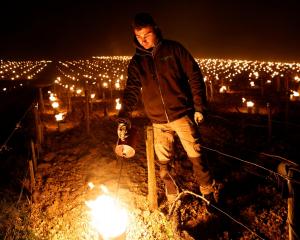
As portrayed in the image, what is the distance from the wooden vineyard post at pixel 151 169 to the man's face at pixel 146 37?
105 centimetres

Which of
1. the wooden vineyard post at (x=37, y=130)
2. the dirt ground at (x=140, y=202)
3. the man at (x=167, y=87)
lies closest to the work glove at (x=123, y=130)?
the man at (x=167, y=87)

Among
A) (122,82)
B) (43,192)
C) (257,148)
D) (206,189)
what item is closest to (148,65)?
(206,189)

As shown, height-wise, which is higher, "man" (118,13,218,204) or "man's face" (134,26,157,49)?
"man's face" (134,26,157,49)

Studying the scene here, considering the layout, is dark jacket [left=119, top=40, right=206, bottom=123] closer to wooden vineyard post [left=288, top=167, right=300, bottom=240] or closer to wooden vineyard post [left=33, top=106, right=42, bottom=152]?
wooden vineyard post [left=288, top=167, right=300, bottom=240]

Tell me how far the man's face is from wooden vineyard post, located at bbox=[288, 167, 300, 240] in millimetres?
2154

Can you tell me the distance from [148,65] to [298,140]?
19.5 ft

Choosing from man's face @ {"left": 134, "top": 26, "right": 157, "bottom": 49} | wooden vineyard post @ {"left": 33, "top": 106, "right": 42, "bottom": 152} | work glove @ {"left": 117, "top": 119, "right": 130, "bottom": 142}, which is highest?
man's face @ {"left": 134, "top": 26, "right": 157, "bottom": 49}

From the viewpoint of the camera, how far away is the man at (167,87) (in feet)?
12.5

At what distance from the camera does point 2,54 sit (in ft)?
284

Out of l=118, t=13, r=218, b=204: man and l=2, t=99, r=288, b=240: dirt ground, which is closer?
l=118, t=13, r=218, b=204: man

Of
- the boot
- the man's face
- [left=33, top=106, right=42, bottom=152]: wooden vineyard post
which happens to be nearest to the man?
the man's face

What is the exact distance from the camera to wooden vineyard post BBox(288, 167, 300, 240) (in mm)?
2459

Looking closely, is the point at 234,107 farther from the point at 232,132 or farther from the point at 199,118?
the point at 199,118

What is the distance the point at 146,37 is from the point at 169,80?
570 millimetres
